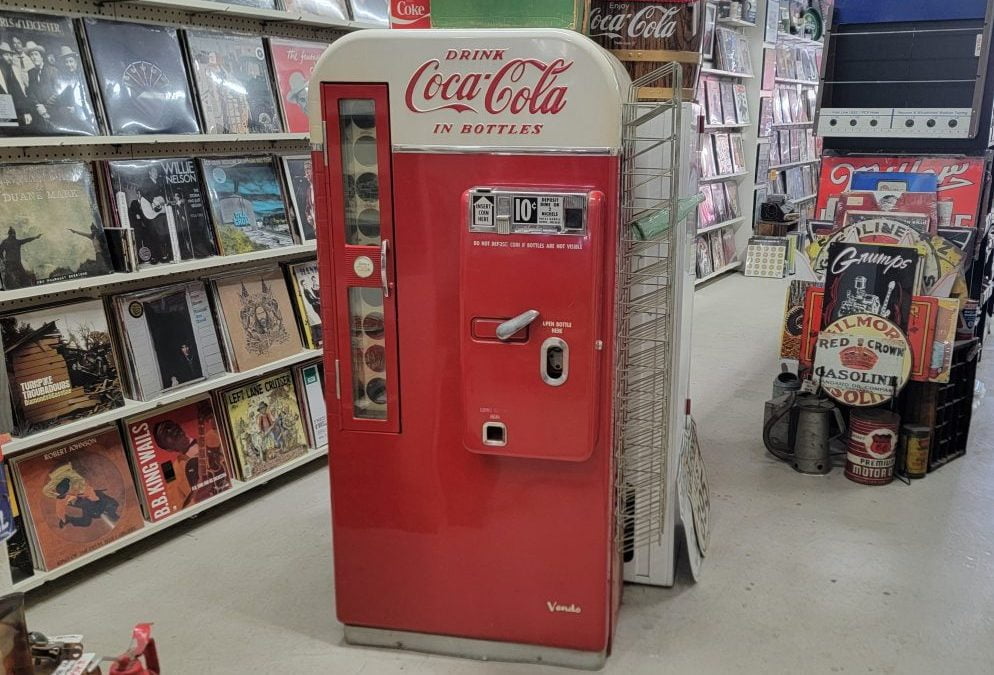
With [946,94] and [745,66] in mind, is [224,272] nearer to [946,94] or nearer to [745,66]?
[946,94]

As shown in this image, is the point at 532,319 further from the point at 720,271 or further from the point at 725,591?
the point at 720,271

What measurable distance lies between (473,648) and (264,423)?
1593mm

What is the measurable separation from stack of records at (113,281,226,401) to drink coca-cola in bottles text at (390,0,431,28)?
1.47 meters

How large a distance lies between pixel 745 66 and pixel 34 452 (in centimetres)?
762

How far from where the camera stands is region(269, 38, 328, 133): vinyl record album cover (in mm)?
3652

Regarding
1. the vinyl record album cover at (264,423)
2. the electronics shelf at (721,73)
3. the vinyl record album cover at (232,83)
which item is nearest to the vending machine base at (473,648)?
the vinyl record album cover at (264,423)

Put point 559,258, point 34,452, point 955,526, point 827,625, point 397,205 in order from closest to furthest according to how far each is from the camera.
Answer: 1. point 559,258
2. point 397,205
3. point 827,625
4. point 34,452
5. point 955,526

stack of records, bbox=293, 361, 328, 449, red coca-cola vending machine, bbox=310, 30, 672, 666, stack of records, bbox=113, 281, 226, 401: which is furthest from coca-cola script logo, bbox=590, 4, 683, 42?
stack of records, bbox=293, 361, 328, 449

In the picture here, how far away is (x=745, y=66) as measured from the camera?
27.9ft

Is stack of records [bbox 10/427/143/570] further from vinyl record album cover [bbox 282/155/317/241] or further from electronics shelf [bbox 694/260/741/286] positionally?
electronics shelf [bbox 694/260/741/286]

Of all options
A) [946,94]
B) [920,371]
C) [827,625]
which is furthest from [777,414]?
[946,94]

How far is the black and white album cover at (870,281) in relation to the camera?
12.0ft

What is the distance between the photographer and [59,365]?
2.88 metres

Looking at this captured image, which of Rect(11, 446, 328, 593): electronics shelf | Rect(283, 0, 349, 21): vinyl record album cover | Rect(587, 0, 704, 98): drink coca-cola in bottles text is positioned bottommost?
Rect(11, 446, 328, 593): electronics shelf
